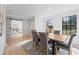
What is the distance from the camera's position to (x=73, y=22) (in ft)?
25.4

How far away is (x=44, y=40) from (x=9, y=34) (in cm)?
846

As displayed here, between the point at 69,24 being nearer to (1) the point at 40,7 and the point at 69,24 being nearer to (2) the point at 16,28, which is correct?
(1) the point at 40,7

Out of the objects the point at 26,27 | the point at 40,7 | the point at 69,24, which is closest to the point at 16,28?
the point at 26,27

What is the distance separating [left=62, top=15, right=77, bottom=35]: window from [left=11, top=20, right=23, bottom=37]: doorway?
613 cm

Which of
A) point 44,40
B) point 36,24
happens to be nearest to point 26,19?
point 36,24

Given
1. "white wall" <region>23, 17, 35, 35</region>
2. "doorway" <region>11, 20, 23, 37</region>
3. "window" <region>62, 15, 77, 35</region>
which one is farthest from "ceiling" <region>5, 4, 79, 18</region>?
"white wall" <region>23, 17, 35, 35</region>

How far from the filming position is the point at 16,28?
1347cm

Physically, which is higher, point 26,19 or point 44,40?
point 26,19

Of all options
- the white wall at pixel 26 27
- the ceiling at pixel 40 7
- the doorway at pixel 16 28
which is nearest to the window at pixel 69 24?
the ceiling at pixel 40 7

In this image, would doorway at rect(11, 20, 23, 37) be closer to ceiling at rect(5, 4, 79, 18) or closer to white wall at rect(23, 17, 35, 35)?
white wall at rect(23, 17, 35, 35)

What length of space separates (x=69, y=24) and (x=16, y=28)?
7.06 metres

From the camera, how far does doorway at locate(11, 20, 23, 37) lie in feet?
41.7

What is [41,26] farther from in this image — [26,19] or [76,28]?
[76,28]

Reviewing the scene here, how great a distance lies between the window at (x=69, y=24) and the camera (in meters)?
7.64
